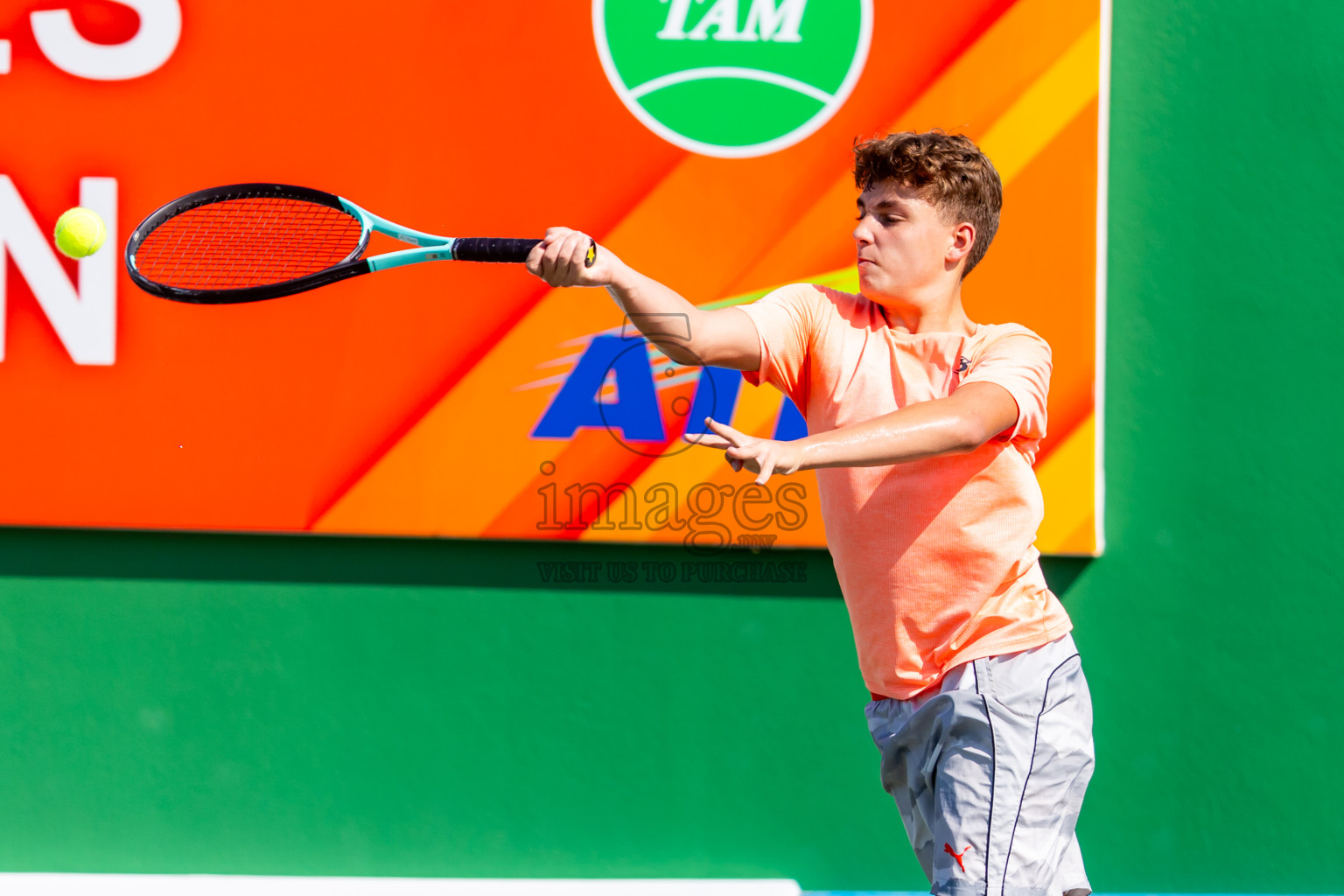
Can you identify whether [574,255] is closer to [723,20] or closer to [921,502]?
[921,502]

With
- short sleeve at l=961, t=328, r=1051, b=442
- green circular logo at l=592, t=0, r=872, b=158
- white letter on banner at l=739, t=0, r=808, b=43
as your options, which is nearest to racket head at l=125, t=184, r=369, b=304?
green circular logo at l=592, t=0, r=872, b=158

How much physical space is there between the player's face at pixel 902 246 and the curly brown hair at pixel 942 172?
2cm

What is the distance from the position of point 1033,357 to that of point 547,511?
1540 millimetres


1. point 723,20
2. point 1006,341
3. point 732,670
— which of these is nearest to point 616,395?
point 732,670

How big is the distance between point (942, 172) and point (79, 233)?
7.00 ft

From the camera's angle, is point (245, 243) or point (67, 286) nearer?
point (245, 243)

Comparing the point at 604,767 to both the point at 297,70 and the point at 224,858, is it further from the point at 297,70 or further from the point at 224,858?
the point at 297,70

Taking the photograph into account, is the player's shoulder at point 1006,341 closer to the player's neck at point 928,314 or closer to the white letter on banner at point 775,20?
the player's neck at point 928,314

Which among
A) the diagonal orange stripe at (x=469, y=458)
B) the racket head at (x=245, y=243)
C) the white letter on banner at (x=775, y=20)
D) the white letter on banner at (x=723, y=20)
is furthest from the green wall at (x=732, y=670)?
the white letter on banner at (x=723, y=20)

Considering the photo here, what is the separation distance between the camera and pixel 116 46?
3.06m

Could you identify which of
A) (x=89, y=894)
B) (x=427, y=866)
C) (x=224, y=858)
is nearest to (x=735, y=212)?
(x=427, y=866)

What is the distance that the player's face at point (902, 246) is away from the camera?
1960 millimetres

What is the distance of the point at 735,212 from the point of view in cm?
302

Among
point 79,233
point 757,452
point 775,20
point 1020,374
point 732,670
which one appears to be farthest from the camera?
point 732,670
